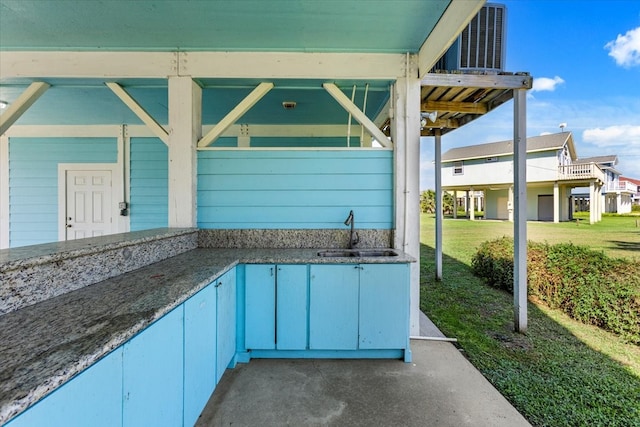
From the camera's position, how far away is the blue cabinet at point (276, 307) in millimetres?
2334

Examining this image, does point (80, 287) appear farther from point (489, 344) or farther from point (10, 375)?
point (489, 344)

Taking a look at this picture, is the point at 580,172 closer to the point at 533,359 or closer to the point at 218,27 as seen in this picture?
the point at 533,359

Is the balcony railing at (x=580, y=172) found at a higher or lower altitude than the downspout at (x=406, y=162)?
higher

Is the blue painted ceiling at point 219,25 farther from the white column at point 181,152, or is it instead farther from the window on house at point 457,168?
the window on house at point 457,168

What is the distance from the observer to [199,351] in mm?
1621

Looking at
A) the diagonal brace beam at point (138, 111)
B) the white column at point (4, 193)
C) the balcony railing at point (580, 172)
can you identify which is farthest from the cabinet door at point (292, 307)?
the balcony railing at point (580, 172)

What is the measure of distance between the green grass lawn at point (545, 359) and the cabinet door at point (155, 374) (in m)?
2.07

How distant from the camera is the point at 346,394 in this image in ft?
6.63

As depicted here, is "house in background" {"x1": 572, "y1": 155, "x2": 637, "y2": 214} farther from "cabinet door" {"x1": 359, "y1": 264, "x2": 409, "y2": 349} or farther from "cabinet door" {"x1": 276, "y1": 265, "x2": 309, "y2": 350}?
"cabinet door" {"x1": 276, "y1": 265, "x2": 309, "y2": 350}

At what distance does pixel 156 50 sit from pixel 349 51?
5.96 ft

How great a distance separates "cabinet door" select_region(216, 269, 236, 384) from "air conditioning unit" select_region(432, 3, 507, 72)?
3022mm

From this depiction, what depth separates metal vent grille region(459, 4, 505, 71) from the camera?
2951 mm

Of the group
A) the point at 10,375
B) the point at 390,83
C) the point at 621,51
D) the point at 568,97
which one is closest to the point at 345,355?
the point at 10,375

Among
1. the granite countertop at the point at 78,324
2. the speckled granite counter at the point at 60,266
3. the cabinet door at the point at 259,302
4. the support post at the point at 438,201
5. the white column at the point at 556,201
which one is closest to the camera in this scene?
the granite countertop at the point at 78,324
